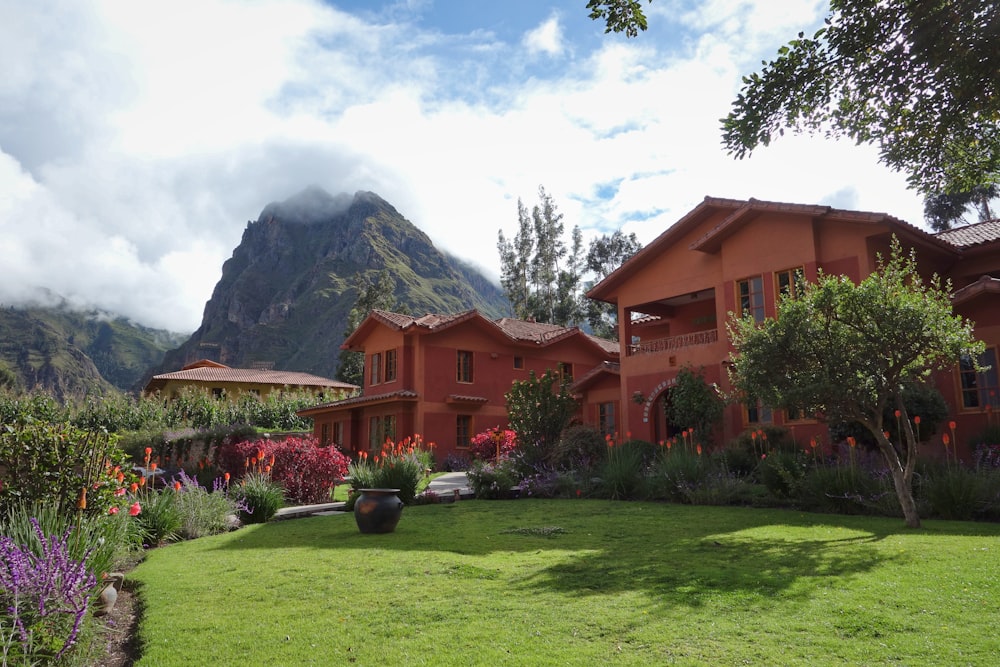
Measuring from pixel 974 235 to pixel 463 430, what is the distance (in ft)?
62.5

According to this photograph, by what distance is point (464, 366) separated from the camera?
97.3 ft

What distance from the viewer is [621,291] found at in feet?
79.8

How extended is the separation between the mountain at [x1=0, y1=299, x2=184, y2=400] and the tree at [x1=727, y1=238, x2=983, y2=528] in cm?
10442

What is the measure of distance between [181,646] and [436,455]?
2278 centimetres

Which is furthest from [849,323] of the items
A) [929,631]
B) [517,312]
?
[517,312]

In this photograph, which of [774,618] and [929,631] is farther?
[774,618]

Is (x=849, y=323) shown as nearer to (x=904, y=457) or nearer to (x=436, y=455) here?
(x=904, y=457)

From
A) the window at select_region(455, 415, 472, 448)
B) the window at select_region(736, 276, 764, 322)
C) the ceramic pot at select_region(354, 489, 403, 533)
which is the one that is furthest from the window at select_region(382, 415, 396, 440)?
the ceramic pot at select_region(354, 489, 403, 533)

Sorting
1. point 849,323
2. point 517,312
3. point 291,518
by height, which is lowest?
point 291,518

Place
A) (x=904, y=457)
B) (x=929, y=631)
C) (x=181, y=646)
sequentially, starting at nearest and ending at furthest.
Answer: (x=929, y=631)
(x=181, y=646)
(x=904, y=457)

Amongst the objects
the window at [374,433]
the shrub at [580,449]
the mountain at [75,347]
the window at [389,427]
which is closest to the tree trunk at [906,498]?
the shrub at [580,449]

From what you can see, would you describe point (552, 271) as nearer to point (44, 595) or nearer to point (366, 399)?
point (366, 399)

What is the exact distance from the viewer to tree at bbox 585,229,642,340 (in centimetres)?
4903

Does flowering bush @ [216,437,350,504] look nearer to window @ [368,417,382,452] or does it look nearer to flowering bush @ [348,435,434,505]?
flowering bush @ [348,435,434,505]
